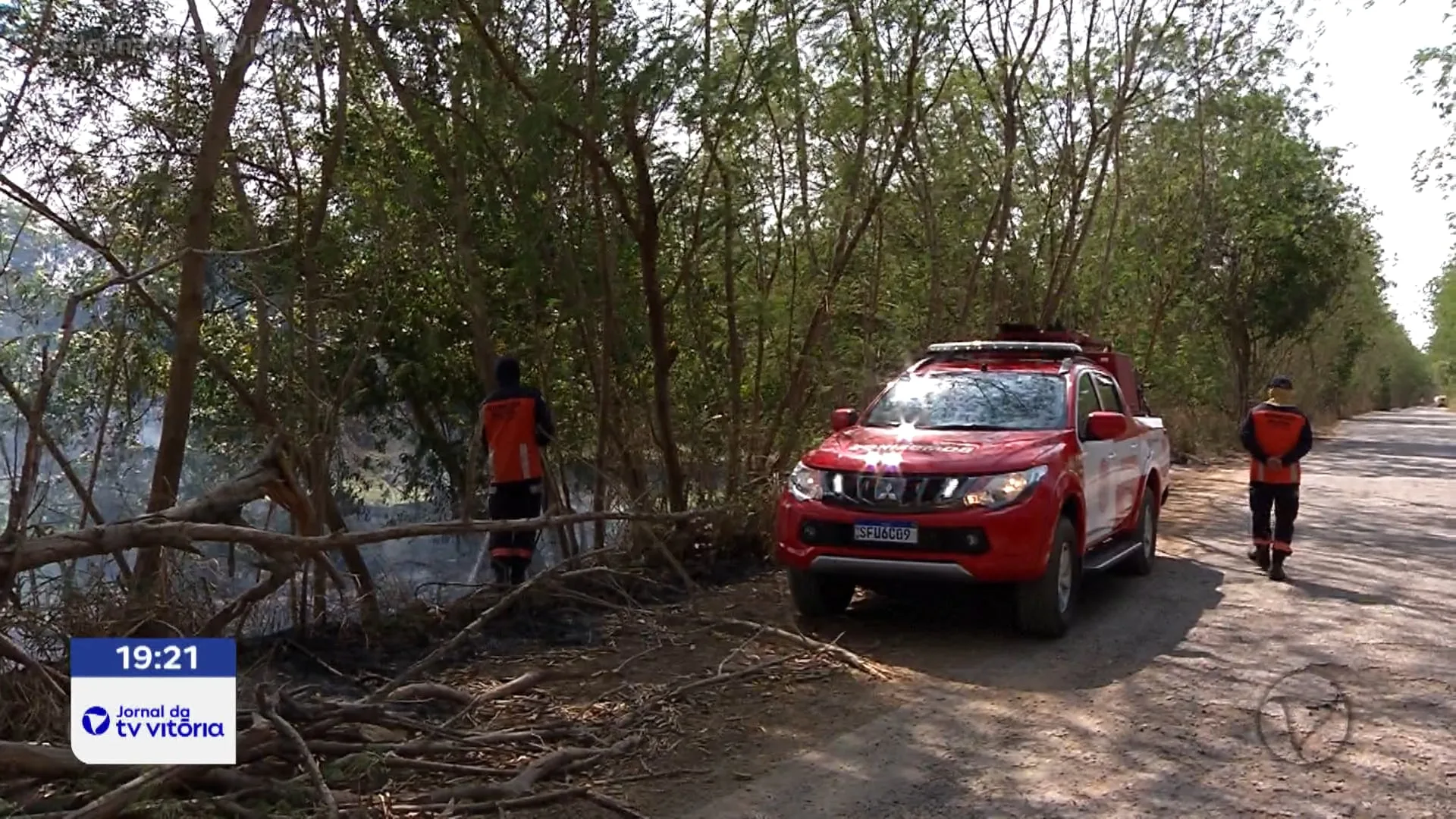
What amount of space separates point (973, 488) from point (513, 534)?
10.5ft

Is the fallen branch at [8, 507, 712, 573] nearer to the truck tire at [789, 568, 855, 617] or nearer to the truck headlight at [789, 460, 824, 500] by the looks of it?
the truck headlight at [789, 460, 824, 500]

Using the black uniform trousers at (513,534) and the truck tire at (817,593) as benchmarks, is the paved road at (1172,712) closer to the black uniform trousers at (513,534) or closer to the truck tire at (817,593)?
the truck tire at (817,593)

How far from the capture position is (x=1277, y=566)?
31.9 ft

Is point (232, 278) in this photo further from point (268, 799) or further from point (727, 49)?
point (268, 799)

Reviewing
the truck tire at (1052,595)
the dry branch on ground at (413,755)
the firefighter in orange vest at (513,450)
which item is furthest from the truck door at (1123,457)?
the firefighter in orange vest at (513,450)

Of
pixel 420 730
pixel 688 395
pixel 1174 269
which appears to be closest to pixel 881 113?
pixel 688 395

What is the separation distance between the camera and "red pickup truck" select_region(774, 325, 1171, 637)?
278 inches

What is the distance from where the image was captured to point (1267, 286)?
1233 inches

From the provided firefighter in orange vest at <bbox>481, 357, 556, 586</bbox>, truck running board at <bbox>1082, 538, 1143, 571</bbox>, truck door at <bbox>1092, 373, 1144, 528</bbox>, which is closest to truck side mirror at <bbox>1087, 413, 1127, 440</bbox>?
truck door at <bbox>1092, 373, 1144, 528</bbox>

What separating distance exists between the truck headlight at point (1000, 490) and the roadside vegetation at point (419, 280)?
129 centimetres

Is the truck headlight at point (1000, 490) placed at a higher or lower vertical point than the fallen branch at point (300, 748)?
higher

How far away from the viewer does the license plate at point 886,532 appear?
23.3 ft

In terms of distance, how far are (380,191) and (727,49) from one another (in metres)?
2.88

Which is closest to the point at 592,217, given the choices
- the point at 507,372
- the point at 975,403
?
the point at 507,372
